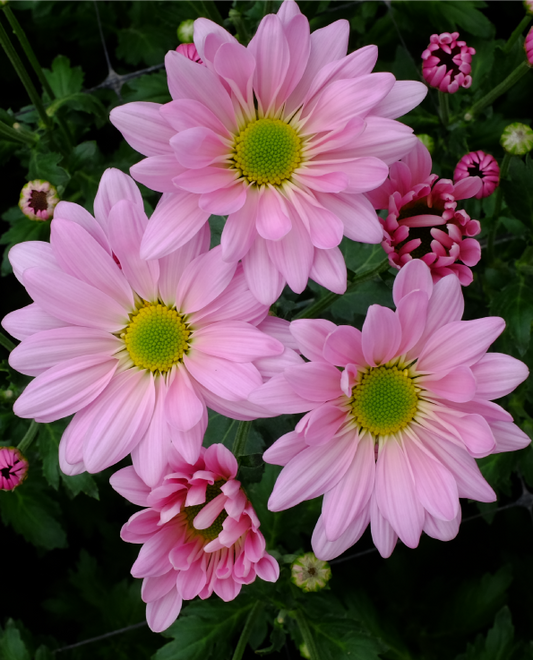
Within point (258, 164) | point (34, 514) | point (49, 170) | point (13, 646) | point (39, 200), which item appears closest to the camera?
point (258, 164)

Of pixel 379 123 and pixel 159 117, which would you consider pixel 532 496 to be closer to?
pixel 379 123

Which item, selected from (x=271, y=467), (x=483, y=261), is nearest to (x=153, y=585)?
(x=271, y=467)

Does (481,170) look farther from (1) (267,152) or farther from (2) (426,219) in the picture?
(1) (267,152)

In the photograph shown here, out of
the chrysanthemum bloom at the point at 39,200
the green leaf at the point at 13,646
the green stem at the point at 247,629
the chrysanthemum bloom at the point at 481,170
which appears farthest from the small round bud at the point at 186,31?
the green leaf at the point at 13,646

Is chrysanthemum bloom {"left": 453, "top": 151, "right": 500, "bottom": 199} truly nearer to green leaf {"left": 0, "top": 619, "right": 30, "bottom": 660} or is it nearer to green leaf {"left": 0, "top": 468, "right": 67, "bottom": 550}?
green leaf {"left": 0, "top": 468, "right": 67, "bottom": 550}

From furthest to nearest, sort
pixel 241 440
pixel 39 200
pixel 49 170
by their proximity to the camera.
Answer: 1. pixel 49 170
2. pixel 39 200
3. pixel 241 440

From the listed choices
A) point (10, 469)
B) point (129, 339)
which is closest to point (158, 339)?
point (129, 339)

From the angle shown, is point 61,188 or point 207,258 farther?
point 61,188

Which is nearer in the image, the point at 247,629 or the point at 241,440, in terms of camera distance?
the point at 241,440
